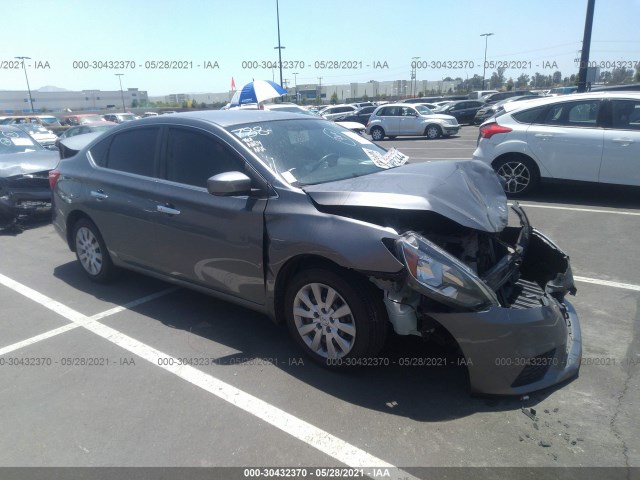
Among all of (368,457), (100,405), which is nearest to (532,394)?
(368,457)

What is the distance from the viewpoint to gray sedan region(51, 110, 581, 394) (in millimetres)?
2916

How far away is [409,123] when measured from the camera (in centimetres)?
2278

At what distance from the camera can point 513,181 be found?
27.3 ft

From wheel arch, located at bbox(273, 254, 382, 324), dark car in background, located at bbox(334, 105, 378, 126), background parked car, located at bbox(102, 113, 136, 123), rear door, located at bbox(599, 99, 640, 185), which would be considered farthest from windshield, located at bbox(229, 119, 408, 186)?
dark car in background, located at bbox(334, 105, 378, 126)

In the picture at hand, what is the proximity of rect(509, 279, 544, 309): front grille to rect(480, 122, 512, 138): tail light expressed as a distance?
517 centimetres

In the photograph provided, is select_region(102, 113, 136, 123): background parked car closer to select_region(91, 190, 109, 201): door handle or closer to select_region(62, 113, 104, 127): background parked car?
select_region(62, 113, 104, 127): background parked car

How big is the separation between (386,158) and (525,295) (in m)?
1.75

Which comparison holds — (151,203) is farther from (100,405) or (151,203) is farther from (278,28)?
(278,28)

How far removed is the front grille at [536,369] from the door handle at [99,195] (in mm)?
3909

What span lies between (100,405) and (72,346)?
1.02 metres

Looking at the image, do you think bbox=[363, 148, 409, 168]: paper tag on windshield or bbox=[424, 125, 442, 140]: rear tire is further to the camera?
bbox=[424, 125, 442, 140]: rear tire

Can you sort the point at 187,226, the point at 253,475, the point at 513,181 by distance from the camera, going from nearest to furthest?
1. the point at 253,475
2. the point at 187,226
3. the point at 513,181

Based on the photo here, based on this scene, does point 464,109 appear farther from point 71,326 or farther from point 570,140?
point 71,326

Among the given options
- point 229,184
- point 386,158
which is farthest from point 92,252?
point 386,158
